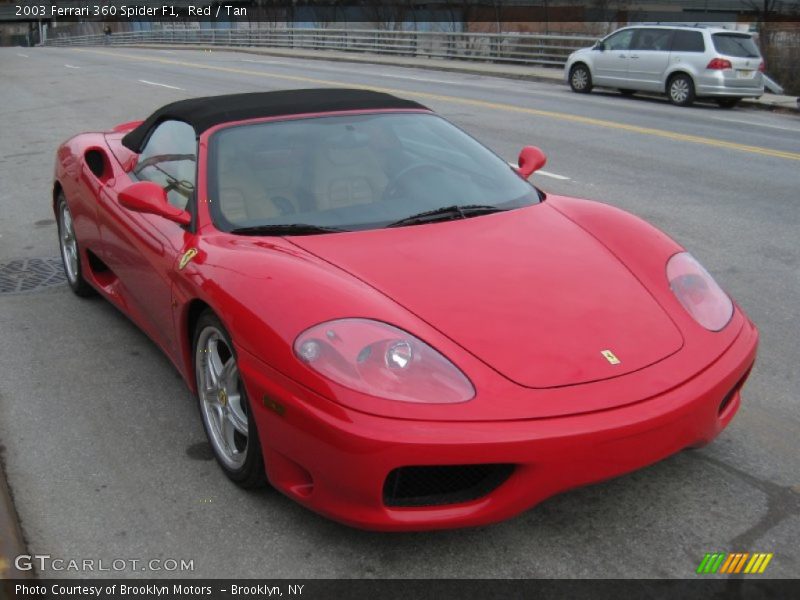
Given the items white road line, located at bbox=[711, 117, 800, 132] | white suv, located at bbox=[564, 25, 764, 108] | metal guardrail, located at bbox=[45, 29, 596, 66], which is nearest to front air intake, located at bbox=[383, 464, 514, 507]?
white road line, located at bbox=[711, 117, 800, 132]

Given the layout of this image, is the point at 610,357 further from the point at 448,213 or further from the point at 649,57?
the point at 649,57

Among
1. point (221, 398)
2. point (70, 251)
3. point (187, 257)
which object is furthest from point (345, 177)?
point (70, 251)

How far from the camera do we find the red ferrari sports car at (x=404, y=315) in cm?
263

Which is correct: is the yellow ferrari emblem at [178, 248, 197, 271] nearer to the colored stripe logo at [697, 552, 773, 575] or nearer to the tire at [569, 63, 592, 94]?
the colored stripe logo at [697, 552, 773, 575]

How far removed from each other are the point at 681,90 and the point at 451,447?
54.3ft

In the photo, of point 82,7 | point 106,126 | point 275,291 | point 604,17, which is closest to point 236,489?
point 275,291

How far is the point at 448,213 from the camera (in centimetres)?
375

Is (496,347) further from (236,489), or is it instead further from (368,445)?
(236,489)

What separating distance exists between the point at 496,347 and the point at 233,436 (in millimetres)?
1117

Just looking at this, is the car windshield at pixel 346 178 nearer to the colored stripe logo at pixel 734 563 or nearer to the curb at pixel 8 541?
the curb at pixel 8 541

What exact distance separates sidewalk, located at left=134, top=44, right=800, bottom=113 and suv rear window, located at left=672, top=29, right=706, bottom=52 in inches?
70.6

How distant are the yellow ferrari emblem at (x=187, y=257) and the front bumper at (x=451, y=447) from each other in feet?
2.72

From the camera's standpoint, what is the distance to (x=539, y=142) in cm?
1204

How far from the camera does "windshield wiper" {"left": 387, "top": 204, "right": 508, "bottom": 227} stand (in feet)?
12.0
